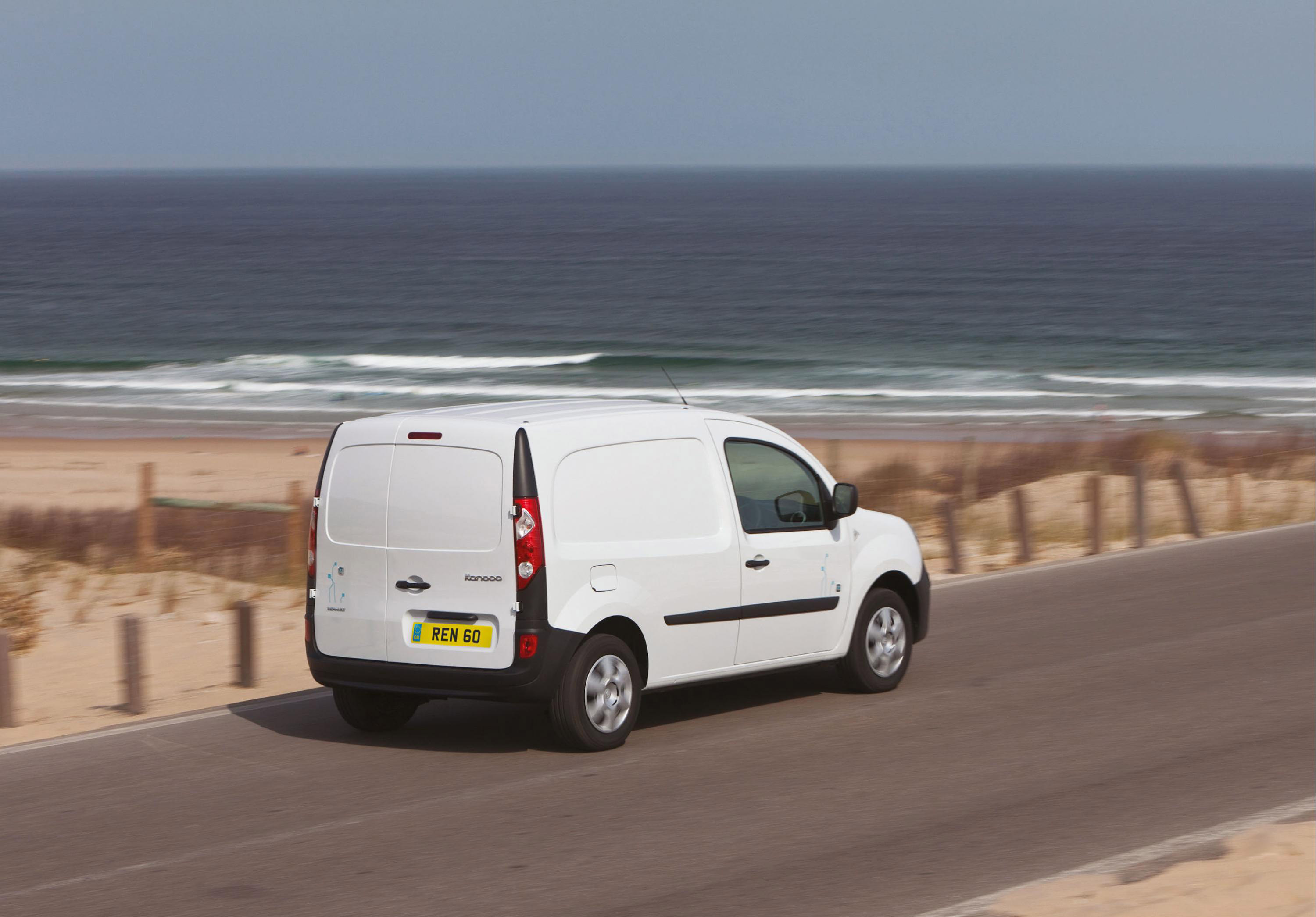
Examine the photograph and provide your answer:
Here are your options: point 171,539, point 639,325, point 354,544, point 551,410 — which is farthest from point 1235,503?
point 639,325

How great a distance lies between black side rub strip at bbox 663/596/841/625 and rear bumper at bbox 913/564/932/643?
808mm

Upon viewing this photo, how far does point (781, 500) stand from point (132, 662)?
4077mm

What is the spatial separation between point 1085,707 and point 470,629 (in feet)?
12.7

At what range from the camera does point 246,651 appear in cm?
1058

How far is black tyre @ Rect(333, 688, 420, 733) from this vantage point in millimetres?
8820

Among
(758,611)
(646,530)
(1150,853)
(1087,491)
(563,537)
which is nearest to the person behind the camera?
(1150,853)

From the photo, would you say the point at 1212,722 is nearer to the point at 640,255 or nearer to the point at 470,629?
the point at 470,629

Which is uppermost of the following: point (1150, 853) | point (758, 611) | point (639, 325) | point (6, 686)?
point (639, 325)

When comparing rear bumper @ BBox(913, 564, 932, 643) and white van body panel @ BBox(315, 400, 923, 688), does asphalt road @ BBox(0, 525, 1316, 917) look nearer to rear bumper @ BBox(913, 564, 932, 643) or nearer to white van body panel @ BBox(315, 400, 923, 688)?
rear bumper @ BBox(913, 564, 932, 643)

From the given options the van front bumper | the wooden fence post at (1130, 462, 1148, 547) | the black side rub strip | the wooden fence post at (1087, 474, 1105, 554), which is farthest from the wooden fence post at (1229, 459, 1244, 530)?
the van front bumper

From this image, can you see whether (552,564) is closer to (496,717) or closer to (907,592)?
(496,717)

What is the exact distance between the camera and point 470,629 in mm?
7883

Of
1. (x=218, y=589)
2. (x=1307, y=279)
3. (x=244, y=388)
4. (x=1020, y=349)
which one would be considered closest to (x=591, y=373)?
(x=244, y=388)

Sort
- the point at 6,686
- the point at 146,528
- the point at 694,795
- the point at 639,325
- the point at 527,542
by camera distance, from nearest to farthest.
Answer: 1. the point at 694,795
2. the point at 527,542
3. the point at 6,686
4. the point at 146,528
5. the point at 639,325
